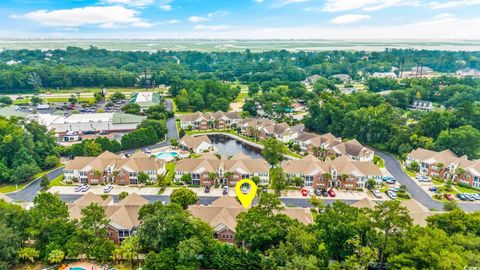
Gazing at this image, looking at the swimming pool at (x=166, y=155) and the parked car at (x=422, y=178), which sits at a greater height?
the swimming pool at (x=166, y=155)

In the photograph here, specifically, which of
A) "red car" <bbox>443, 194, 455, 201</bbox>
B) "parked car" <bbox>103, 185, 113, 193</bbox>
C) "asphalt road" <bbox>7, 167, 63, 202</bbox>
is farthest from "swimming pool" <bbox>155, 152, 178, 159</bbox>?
"red car" <bbox>443, 194, 455, 201</bbox>

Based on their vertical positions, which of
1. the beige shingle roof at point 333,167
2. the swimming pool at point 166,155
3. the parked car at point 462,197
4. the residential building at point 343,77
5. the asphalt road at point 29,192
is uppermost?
the residential building at point 343,77

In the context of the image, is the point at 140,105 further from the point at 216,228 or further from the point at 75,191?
the point at 216,228

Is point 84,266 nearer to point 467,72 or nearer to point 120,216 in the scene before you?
point 120,216

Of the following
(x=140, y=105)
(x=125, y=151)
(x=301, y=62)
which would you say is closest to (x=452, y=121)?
(x=125, y=151)

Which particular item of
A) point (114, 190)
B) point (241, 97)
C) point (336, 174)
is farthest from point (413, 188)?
point (241, 97)

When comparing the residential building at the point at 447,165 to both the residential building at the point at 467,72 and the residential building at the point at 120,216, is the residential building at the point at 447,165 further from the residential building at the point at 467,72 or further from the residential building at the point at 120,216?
the residential building at the point at 467,72

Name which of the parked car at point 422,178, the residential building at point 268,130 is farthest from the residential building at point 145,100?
the parked car at point 422,178
